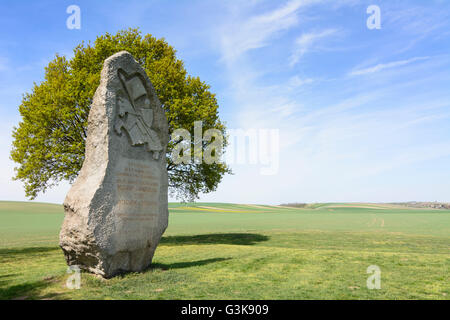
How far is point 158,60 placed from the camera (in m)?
22.7

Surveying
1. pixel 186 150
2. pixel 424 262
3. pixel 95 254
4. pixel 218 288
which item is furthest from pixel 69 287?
pixel 186 150

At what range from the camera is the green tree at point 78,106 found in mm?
20031

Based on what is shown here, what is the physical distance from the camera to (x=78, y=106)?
20172 mm

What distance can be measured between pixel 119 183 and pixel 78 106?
1262cm

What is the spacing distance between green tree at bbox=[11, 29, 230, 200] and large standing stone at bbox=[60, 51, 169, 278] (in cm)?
971

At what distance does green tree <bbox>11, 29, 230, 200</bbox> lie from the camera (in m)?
20.0
